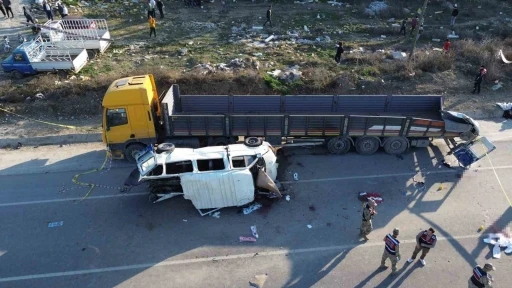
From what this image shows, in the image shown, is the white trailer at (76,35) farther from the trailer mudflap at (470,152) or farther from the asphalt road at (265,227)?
the trailer mudflap at (470,152)

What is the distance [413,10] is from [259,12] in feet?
33.3

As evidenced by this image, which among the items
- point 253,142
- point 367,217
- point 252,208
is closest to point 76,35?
point 253,142

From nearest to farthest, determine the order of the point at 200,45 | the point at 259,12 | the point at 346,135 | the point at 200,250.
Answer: the point at 200,250, the point at 346,135, the point at 200,45, the point at 259,12

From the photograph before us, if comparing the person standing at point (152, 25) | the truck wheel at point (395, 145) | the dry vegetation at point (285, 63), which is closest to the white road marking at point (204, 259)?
the truck wheel at point (395, 145)

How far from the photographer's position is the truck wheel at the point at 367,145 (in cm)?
1227

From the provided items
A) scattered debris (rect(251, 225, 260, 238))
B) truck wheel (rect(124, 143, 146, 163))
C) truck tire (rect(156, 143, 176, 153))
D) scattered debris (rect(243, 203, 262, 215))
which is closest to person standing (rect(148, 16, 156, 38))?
truck wheel (rect(124, 143, 146, 163))

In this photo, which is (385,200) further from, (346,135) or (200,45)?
(200,45)

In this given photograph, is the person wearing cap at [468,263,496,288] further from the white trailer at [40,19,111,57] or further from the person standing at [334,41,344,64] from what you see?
the white trailer at [40,19,111,57]

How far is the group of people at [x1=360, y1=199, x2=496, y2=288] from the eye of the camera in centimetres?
729

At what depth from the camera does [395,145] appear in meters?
12.4

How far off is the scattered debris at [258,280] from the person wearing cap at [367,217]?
2586 mm

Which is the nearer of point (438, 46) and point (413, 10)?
point (438, 46)

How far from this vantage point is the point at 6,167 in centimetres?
1220

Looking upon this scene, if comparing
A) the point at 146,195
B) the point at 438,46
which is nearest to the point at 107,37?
the point at 146,195
